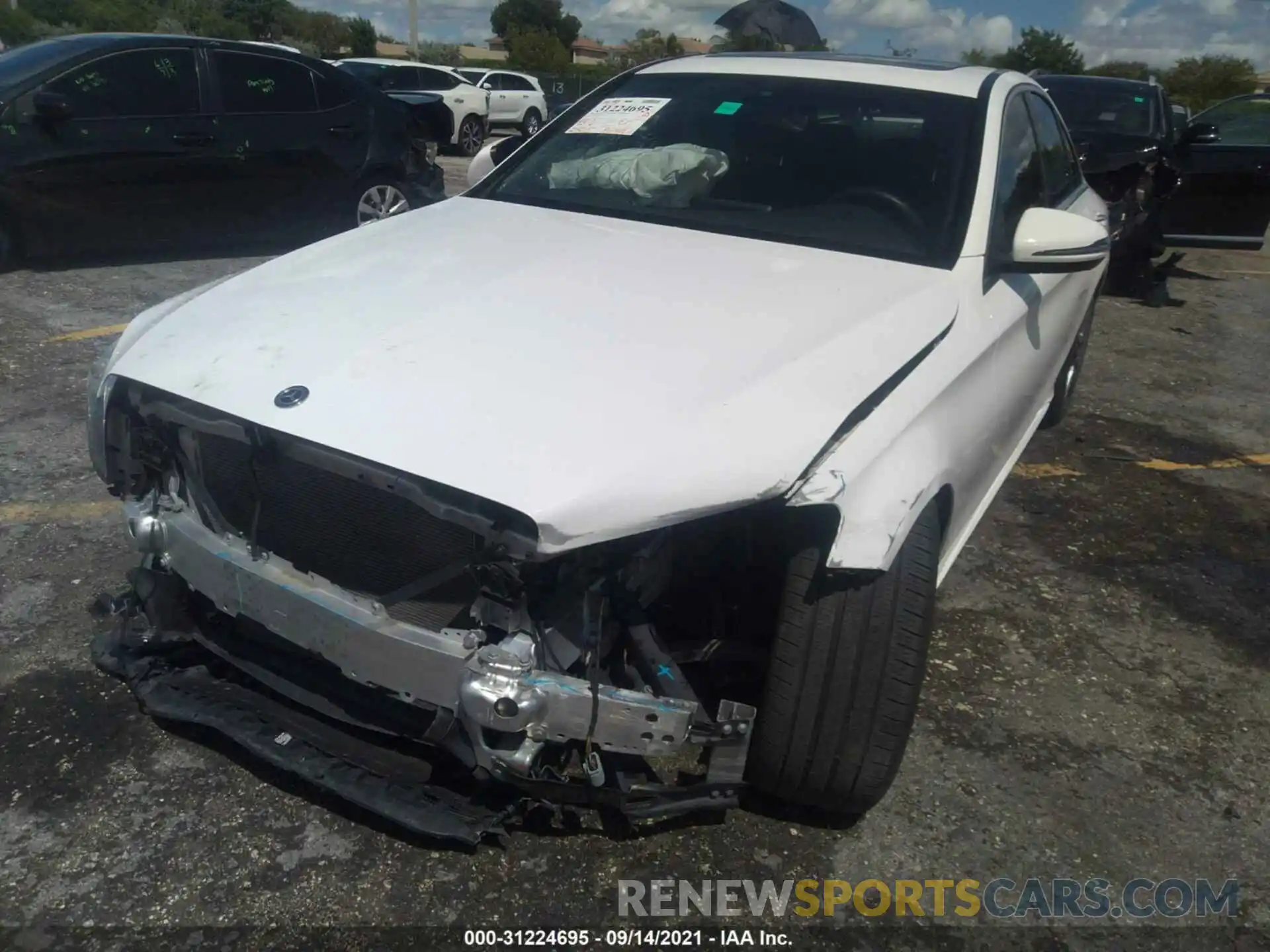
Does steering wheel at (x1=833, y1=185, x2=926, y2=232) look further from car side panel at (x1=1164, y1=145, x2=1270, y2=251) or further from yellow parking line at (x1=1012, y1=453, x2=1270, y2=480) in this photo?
car side panel at (x1=1164, y1=145, x2=1270, y2=251)

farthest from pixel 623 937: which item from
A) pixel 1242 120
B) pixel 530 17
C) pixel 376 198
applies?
pixel 530 17

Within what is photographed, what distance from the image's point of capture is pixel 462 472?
192cm

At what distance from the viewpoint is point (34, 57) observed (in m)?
6.79

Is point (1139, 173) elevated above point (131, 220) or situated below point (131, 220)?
above

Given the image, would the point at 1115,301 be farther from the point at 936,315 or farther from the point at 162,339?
the point at 162,339

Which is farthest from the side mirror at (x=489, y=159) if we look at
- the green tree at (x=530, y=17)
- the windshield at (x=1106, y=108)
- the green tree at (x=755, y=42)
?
the green tree at (x=530, y=17)

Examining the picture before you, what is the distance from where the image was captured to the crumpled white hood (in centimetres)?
196

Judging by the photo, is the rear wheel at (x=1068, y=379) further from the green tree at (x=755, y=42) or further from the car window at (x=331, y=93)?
the car window at (x=331, y=93)

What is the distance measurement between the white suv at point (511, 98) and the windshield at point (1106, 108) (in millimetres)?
13058

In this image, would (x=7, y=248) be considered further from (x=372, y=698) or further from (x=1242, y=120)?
(x=1242, y=120)

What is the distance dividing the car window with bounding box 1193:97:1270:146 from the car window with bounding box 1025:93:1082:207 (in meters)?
5.49

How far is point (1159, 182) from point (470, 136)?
1358cm

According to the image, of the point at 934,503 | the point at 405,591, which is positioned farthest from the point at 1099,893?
the point at 405,591

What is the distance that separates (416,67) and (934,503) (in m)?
18.6
